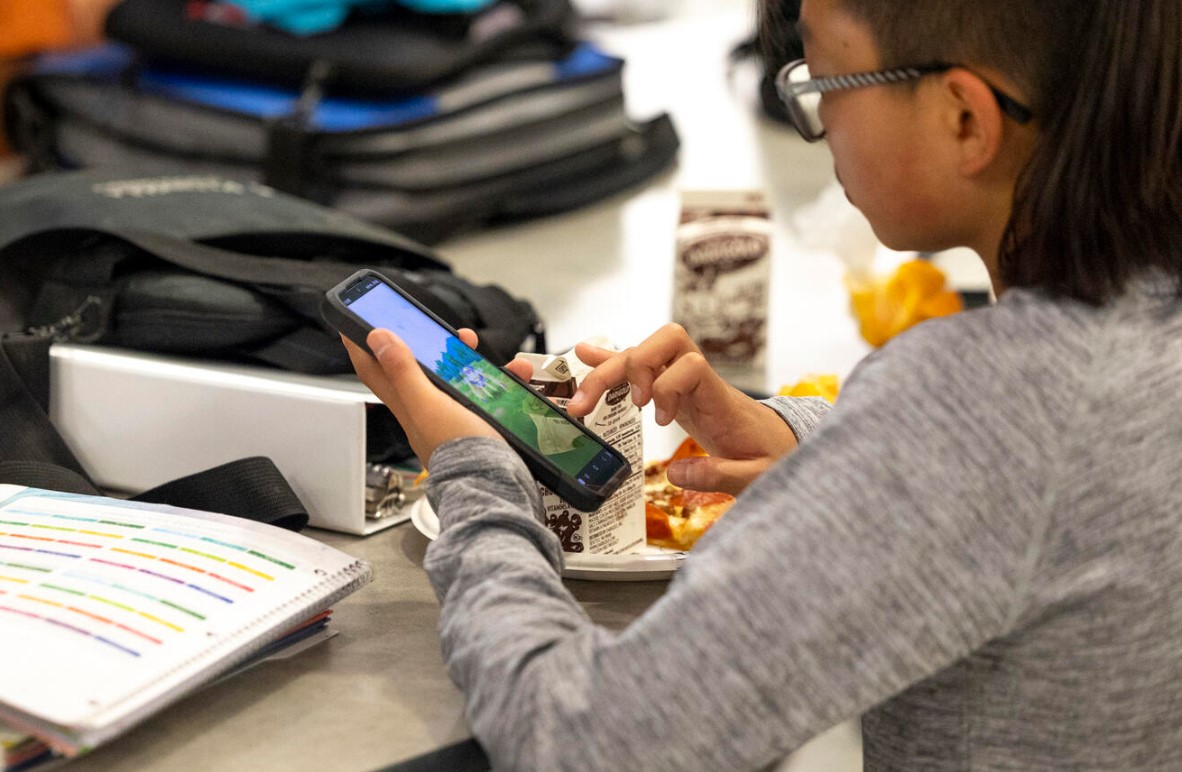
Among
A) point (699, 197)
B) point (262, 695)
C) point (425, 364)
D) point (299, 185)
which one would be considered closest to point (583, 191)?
point (299, 185)

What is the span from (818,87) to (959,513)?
0.24 metres

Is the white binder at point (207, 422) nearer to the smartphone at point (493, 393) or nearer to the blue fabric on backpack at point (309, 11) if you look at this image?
the smartphone at point (493, 393)

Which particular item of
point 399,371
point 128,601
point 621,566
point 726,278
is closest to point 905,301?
point 726,278

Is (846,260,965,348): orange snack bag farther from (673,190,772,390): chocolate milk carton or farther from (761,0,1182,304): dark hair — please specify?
(761,0,1182,304): dark hair

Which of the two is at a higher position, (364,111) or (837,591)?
(364,111)

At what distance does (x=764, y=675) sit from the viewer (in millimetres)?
561

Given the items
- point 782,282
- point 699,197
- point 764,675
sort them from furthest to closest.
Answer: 1. point 782,282
2. point 699,197
3. point 764,675

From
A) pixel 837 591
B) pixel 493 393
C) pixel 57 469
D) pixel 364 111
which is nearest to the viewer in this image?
pixel 837 591

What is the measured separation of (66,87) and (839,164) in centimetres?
151

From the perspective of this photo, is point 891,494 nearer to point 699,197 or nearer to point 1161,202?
point 1161,202

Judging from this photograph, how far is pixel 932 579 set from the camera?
56 centimetres

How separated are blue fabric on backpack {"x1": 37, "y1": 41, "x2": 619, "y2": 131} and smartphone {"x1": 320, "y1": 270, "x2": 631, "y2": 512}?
3.13ft

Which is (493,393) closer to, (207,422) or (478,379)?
(478,379)

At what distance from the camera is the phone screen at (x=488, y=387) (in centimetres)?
77
